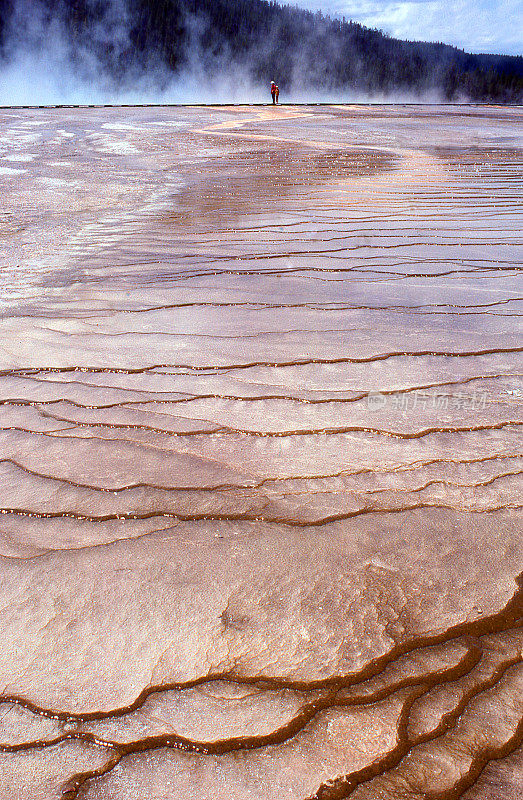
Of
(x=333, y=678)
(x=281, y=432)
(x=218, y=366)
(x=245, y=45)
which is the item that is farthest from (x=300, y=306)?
(x=245, y=45)

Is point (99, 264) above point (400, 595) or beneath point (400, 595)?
above

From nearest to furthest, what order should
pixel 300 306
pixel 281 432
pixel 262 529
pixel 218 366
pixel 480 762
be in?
pixel 480 762 → pixel 262 529 → pixel 281 432 → pixel 218 366 → pixel 300 306

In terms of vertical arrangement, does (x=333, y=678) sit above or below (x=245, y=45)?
below

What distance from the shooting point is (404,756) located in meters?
0.92

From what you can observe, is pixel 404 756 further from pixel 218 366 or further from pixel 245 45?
pixel 245 45

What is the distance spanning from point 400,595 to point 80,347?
1570 mm

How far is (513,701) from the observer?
1.00 metres

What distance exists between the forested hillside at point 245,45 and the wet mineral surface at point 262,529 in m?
50.3

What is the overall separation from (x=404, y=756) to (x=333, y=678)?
0.17 meters

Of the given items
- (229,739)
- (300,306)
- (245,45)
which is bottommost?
(229,739)

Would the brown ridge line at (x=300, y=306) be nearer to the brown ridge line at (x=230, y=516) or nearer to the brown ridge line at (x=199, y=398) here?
the brown ridge line at (x=199, y=398)

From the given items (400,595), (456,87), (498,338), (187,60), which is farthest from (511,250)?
(456,87)

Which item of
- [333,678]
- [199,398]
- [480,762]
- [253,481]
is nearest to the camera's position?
[480,762]

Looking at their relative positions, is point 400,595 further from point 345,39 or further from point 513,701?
point 345,39
